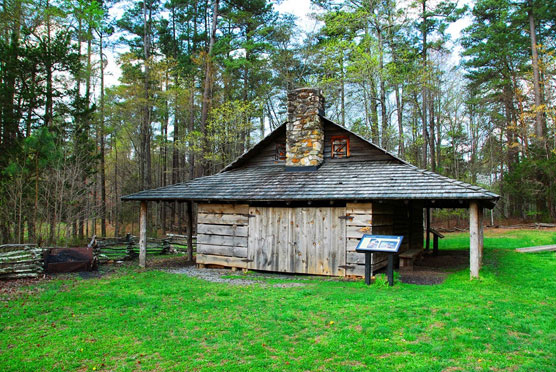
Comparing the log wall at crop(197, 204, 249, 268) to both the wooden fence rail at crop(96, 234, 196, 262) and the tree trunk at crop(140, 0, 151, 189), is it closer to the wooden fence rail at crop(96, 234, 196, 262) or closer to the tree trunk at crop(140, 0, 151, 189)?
the wooden fence rail at crop(96, 234, 196, 262)

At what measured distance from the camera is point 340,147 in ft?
41.7

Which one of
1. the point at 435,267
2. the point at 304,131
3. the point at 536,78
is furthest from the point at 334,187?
the point at 536,78

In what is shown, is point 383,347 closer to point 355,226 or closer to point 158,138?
point 355,226

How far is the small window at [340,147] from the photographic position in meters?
12.6

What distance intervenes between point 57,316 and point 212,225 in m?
6.02

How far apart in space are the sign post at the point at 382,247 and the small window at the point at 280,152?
563 cm

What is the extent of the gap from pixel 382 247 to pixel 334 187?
2466 mm

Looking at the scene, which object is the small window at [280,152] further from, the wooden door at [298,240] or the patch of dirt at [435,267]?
the patch of dirt at [435,267]

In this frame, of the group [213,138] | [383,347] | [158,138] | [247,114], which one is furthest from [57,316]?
[158,138]

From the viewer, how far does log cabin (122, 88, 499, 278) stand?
967 cm

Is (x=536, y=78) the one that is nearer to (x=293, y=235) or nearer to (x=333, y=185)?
(x=333, y=185)

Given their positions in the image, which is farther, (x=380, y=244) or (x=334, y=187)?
(x=334, y=187)

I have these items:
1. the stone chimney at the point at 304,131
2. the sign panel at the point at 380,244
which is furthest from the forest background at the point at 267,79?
the sign panel at the point at 380,244

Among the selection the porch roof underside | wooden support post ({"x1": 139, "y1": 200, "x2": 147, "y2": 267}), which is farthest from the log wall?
wooden support post ({"x1": 139, "y1": 200, "x2": 147, "y2": 267})
